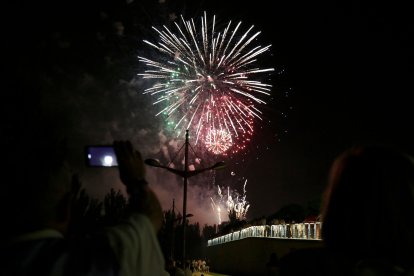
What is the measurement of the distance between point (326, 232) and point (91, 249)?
111 cm

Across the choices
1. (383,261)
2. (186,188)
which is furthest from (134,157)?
(186,188)

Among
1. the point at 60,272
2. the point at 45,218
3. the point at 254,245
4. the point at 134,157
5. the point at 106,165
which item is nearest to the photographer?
the point at 60,272

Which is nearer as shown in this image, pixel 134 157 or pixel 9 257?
pixel 9 257

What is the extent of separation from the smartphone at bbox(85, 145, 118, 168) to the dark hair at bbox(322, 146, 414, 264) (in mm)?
1448

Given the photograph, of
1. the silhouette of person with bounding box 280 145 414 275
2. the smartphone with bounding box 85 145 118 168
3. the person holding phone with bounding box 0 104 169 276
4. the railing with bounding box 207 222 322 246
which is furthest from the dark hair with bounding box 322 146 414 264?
the railing with bounding box 207 222 322 246

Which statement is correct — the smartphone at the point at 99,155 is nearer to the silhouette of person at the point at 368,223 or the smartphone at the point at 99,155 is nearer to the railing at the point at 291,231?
the silhouette of person at the point at 368,223

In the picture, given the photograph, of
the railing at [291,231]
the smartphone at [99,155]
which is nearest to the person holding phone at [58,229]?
the smartphone at [99,155]

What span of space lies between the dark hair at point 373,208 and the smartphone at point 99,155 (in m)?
1.45

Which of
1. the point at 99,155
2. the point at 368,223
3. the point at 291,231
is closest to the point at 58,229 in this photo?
the point at 99,155

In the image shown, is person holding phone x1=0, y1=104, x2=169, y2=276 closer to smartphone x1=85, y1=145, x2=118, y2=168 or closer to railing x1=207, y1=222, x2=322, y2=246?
smartphone x1=85, y1=145, x2=118, y2=168

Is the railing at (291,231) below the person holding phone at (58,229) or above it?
below

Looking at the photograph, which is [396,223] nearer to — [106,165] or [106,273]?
[106,273]

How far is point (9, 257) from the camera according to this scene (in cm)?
186

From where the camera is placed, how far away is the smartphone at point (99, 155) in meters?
3.08
